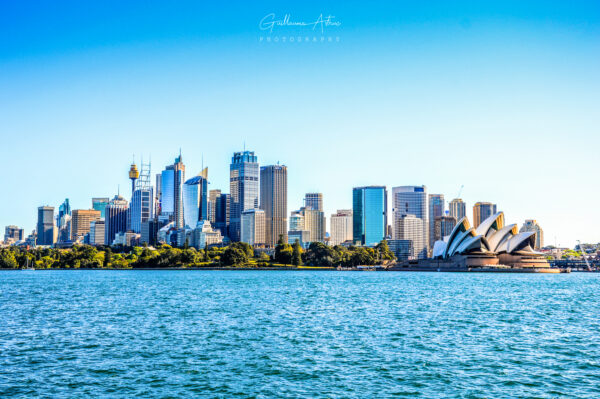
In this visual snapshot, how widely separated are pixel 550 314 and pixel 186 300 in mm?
25924

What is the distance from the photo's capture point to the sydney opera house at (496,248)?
13412 cm

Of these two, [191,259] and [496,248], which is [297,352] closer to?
[496,248]

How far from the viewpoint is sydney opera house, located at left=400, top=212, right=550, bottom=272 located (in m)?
134

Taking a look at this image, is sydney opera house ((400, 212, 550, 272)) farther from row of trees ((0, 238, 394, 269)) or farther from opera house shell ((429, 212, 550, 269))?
row of trees ((0, 238, 394, 269))

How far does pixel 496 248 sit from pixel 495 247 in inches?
13.9

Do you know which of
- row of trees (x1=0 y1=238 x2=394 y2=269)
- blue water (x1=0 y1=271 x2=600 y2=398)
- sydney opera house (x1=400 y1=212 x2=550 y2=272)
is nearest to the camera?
blue water (x1=0 y1=271 x2=600 y2=398)

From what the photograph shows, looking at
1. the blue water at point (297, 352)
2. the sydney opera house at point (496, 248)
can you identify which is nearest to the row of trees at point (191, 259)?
the sydney opera house at point (496, 248)

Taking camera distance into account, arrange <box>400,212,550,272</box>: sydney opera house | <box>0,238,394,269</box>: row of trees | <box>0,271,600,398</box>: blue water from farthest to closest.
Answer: <box>0,238,394,269</box>: row of trees
<box>400,212,550,272</box>: sydney opera house
<box>0,271,600,398</box>: blue water

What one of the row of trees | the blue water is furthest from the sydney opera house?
the blue water

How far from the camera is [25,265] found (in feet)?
507

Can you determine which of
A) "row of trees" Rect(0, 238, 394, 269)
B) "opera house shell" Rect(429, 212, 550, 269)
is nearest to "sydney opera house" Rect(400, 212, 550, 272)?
"opera house shell" Rect(429, 212, 550, 269)

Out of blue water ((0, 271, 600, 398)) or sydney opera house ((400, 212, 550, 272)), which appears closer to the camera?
blue water ((0, 271, 600, 398))

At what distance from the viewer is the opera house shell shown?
134m

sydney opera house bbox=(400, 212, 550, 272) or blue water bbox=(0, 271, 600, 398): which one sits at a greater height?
sydney opera house bbox=(400, 212, 550, 272)
